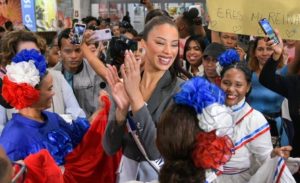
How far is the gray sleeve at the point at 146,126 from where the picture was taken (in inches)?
61.9

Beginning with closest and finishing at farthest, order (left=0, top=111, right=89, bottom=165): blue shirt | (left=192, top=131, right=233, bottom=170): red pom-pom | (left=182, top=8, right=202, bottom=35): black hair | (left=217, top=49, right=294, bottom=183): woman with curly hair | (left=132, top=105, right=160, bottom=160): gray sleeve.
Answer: (left=192, top=131, right=233, bottom=170): red pom-pom → (left=132, top=105, right=160, bottom=160): gray sleeve → (left=0, top=111, right=89, bottom=165): blue shirt → (left=217, top=49, right=294, bottom=183): woman with curly hair → (left=182, top=8, right=202, bottom=35): black hair

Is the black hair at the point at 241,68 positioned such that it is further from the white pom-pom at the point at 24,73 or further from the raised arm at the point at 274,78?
the white pom-pom at the point at 24,73

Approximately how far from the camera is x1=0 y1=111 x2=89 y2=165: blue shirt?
169 cm

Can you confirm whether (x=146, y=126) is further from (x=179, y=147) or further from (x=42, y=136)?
(x=42, y=136)

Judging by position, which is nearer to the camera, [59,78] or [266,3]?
[59,78]

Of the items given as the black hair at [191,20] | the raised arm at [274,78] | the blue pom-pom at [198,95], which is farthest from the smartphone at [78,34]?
the black hair at [191,20]

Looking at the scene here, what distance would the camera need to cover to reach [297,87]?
95.0 inches

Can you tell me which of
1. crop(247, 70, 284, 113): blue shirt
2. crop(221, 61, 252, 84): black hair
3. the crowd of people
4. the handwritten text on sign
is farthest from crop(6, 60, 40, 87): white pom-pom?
crop(247, 70, 284, 113): blue shirt

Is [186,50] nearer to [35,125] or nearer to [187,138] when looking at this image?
[35,125]

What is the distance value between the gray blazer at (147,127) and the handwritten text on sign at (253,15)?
3.66 feet

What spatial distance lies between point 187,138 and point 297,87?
4.50ft

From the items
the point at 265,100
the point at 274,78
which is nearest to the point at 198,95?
the point at 274,78

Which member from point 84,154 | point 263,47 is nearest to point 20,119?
point 84,154

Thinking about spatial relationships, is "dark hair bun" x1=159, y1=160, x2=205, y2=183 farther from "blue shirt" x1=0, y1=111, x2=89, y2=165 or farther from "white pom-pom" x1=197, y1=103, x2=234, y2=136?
"blue shirt" x1=0, y1=111, x2=89, y2=165
